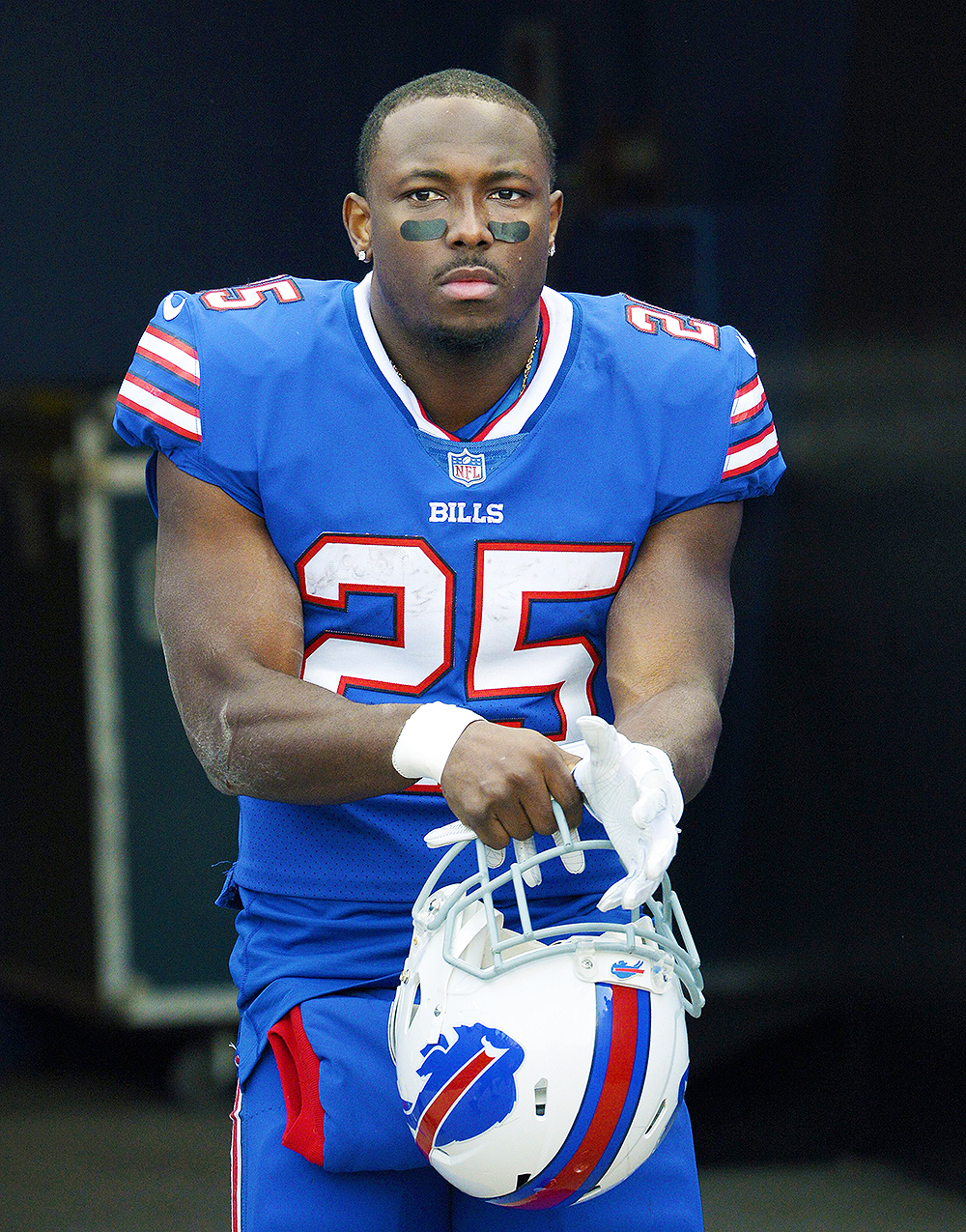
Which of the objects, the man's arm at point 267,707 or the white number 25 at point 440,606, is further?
the white number 25 at point 440,606

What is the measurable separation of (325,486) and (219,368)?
17 cm

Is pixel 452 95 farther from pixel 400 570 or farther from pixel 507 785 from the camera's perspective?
pixel 507 785

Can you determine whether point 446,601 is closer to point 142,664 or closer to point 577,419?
point 577,419

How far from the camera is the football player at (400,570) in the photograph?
72.4 inches

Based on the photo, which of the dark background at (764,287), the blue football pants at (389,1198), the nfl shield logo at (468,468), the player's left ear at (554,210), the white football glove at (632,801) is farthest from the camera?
the dark background at (764,287)

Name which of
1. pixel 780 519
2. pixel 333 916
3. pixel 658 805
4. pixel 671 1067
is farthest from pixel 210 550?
pixel 780 519

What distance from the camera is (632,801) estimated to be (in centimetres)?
163

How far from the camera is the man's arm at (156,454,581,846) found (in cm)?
166

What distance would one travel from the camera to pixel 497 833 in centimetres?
166

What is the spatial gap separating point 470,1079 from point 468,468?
64cm

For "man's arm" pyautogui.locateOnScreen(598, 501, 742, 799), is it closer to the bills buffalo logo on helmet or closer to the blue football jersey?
the blue football jersey

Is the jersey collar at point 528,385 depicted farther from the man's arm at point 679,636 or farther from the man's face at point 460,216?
the man's arm at point 679,636

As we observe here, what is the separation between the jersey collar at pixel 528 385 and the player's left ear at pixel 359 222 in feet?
0.12

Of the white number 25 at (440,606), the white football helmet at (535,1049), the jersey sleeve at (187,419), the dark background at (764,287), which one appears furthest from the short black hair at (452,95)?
the dark background at (764,287)
